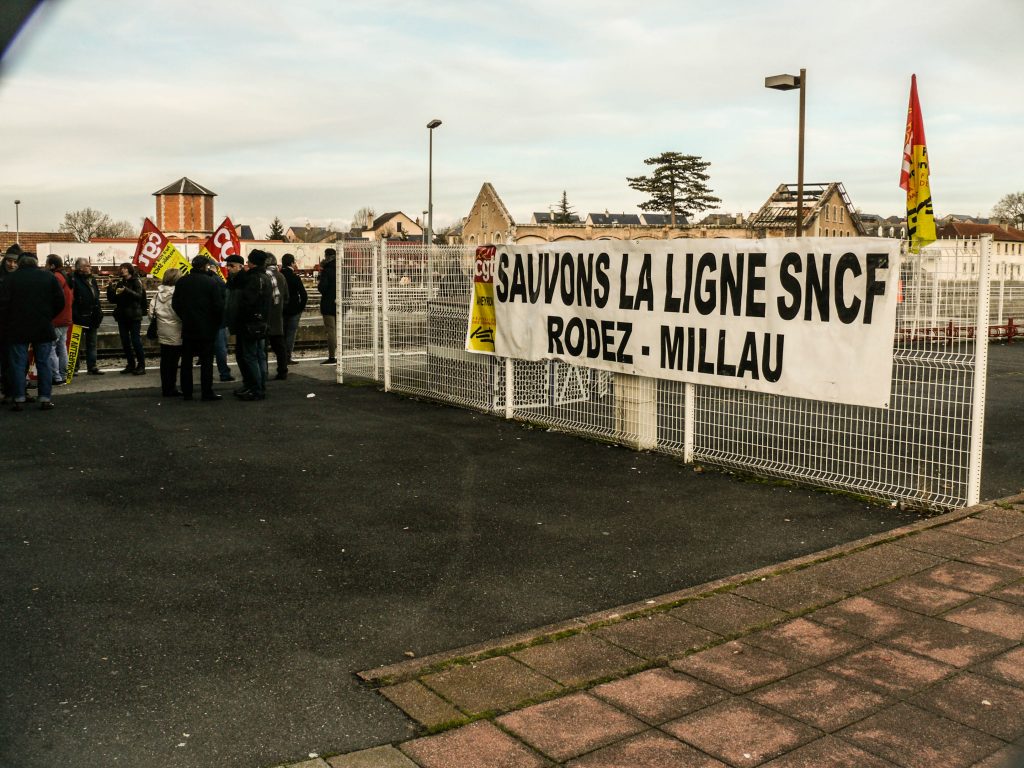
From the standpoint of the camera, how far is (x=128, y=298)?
1548 cm

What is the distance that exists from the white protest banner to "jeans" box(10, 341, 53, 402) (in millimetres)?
5567

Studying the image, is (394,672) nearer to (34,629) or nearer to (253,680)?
(253,680)

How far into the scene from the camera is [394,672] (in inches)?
164

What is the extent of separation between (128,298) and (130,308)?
17cm

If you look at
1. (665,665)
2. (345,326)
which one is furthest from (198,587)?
(345,326)

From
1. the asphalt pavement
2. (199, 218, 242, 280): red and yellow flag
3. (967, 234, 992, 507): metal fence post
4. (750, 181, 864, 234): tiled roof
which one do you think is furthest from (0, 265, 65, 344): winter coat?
(750, 181, 864, 234): tiled roof

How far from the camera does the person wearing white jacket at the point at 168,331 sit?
12.6m

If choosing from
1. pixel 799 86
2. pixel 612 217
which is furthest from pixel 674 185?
pixel 799 86

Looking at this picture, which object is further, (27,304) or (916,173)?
(27,304)

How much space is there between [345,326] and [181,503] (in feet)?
24.6

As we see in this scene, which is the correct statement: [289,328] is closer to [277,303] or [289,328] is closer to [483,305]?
[277,303]

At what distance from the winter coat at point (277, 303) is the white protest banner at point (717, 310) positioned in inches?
191

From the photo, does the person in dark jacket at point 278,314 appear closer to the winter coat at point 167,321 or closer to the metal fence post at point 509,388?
the winter coat at point 167,321

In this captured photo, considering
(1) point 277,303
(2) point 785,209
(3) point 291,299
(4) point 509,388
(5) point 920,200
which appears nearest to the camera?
(5) point 920,200
